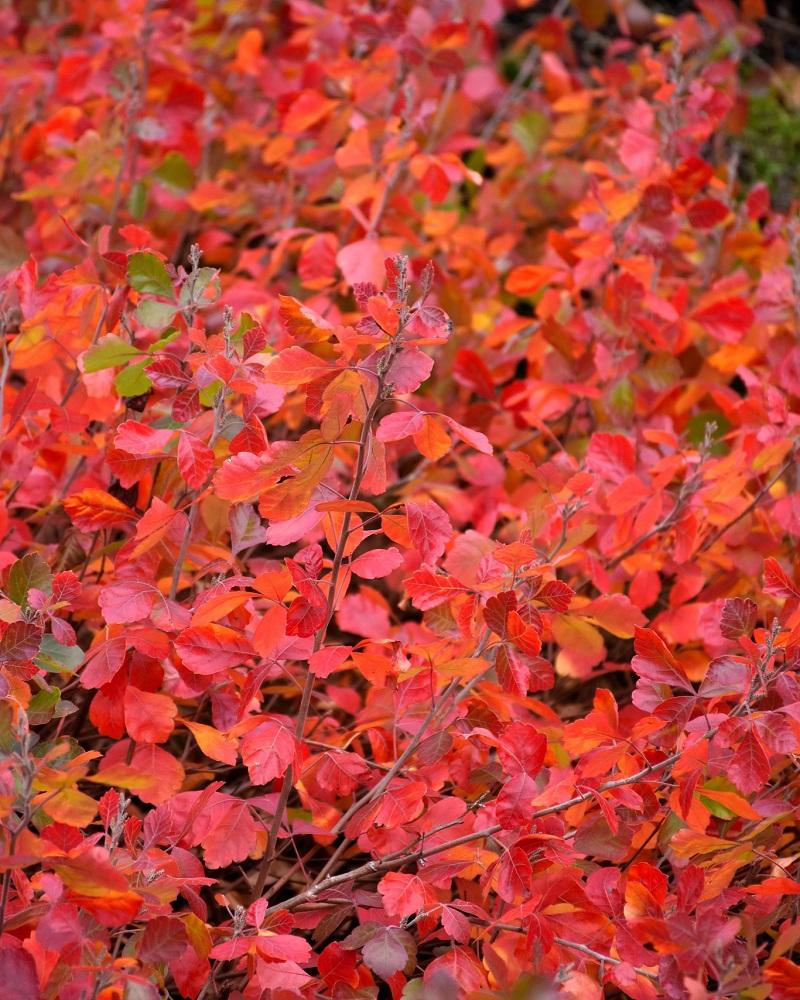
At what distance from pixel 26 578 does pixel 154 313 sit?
262 mm

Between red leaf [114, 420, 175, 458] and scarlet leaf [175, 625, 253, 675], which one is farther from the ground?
red leaf [114, 420, 175, 458]

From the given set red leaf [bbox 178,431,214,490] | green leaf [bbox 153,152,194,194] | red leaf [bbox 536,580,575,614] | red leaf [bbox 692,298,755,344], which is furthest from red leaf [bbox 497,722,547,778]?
green leaf [bbox 153,152,194,194]

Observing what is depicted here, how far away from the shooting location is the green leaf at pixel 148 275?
3.20 ft

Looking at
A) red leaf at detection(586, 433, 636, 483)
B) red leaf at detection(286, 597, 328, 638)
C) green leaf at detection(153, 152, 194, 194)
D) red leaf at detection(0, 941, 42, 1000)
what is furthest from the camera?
green leaf at detection(153, 152, 194, 194)

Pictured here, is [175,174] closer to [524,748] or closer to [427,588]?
[427,588]

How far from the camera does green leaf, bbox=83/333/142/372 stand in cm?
97

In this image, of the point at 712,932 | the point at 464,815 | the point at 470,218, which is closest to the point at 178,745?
the point at 464,815

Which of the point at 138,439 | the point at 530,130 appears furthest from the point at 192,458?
the point at 530,130

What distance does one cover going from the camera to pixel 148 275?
3.23ft

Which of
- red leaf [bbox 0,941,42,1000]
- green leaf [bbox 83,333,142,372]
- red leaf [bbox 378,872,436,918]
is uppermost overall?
green leaf [bbox 83,333,142,372]

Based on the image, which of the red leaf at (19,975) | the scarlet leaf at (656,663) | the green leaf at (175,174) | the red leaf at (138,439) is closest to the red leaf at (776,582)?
the scarlet leaf at (656,663)

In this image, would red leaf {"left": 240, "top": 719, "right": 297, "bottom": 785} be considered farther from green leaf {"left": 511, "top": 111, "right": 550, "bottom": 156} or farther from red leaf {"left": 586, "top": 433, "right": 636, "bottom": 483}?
green leaf {"left": 511, "top": 111, "right": 550, "bottom": 156}

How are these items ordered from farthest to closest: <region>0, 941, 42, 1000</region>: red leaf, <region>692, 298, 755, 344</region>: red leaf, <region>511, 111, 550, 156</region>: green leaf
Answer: <region>511, 111, 550, 156</region>: green leaf, <region>692, 298, 755, 344</region>: red leaf, <region>0, 941, 42, 1000</region>: red leaf

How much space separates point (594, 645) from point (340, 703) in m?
0.29
